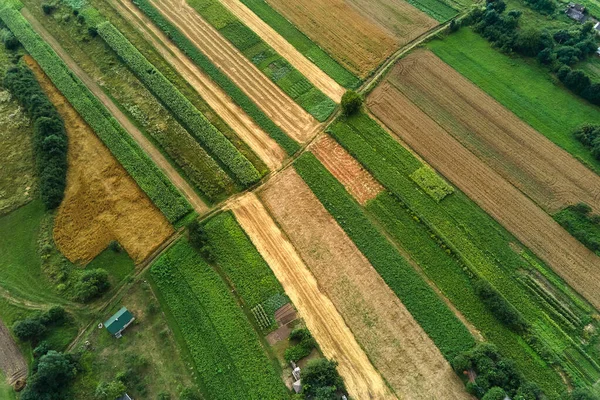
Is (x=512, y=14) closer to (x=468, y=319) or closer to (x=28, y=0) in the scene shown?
(x=468, y=319)

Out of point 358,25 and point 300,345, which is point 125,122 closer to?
point 300,345

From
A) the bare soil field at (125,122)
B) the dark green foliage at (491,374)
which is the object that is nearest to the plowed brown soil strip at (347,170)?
the bare soil field at (125,122)

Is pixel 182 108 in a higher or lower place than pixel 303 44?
lower

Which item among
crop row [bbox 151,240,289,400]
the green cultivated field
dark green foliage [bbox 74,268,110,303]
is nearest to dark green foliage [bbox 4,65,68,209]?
dark green foliage [bbox 74,268,110,303]

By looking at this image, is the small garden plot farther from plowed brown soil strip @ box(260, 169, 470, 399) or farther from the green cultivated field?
plowed brown soil strip @ box(260, 169, 470, 399)

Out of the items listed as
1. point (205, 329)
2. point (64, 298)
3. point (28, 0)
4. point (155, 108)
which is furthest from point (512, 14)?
point (28, 0)

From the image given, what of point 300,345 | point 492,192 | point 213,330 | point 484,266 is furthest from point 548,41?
point 213,330
